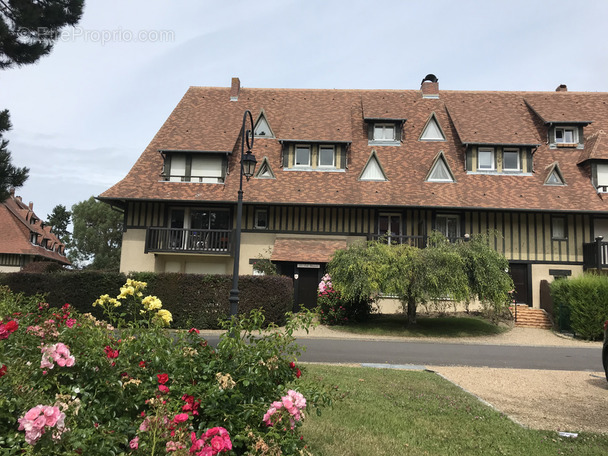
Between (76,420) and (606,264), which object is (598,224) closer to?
(606,264)

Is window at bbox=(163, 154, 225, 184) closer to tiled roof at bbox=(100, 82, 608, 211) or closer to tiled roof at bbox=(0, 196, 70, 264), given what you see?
tiled roof at bbox=(100, 82, 608, 211)

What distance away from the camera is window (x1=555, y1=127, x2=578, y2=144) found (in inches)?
981

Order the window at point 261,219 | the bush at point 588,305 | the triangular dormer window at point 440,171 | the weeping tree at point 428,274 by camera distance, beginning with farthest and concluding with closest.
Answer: the triangular dormer window at point 440,171 < the window at point 261,219 < the bush at point 588,305 < the weeping tree at point 428,274

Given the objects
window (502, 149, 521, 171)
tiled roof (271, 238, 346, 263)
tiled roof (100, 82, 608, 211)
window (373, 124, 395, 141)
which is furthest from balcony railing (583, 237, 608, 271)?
tiled roof (271, 238, 346, 263)

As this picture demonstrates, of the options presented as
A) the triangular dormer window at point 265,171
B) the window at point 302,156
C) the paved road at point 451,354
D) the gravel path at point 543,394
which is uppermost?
the window at point 302,156

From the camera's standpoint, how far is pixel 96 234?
47.7 metres

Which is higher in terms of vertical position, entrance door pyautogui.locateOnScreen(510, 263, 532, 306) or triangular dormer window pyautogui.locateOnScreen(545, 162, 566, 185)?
triangular dormer window pyautogui.locateOnScreen(545, 162, 566, 185)

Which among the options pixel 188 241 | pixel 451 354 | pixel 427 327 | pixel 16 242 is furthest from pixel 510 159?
pixel 16 242

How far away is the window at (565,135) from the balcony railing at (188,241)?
1854cm

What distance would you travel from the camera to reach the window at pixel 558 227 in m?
22.3

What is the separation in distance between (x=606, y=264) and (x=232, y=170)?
1851cm

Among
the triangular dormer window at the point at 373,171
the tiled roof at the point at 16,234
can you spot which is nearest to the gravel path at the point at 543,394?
the triangular dormer window at the point at 373,171

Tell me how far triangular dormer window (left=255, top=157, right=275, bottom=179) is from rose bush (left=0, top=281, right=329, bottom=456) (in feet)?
65.2

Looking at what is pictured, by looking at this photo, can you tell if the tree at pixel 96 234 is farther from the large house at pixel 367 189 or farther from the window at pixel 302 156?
the window at pixel 302 156
